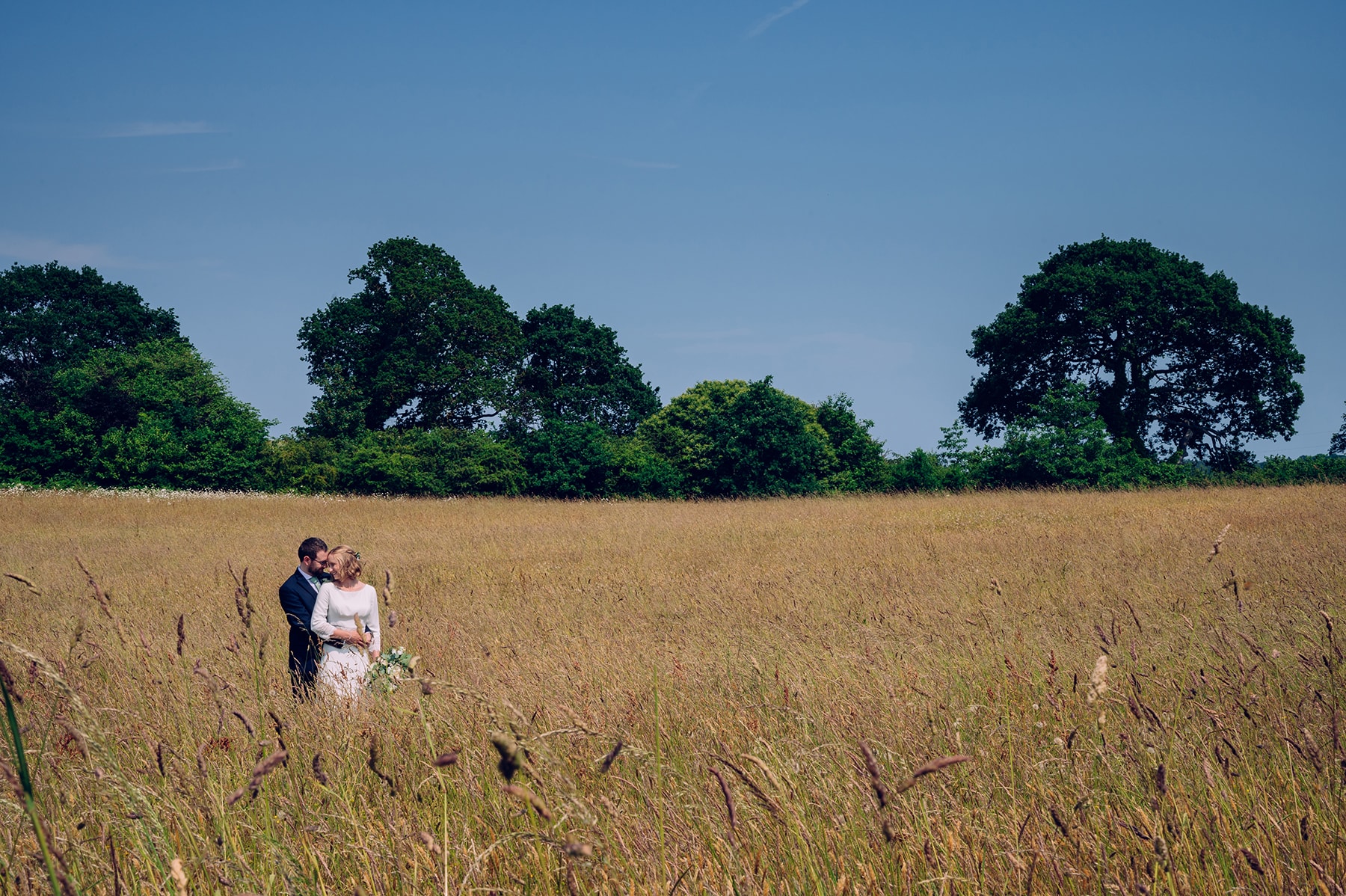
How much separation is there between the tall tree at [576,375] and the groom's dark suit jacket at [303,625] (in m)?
37.8

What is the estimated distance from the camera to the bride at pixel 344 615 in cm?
483

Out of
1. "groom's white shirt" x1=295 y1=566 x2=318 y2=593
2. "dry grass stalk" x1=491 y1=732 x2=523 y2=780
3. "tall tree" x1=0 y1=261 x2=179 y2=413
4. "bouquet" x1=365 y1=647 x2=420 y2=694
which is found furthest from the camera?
"tall tree" x1=0 y1=261 x2=179 y2=413

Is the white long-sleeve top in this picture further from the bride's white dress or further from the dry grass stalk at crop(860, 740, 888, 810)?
the dry grass stalk at crop(860, 740, 888, 810)

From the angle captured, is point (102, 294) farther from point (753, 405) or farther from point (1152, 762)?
point (1152, 762)

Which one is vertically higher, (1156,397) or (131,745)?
(1156,397)

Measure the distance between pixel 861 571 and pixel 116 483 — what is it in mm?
Result: 35770

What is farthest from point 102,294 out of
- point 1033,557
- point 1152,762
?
point 1152,762

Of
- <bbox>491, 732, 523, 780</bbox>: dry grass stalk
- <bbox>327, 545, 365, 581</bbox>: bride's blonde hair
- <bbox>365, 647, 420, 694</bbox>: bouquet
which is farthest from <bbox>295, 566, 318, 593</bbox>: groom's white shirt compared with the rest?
<bbox>491, 732, 523, 780</bbox>: dry grass stalk

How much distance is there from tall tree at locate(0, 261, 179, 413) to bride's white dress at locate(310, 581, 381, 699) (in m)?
47.8

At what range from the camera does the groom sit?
4.93 metres

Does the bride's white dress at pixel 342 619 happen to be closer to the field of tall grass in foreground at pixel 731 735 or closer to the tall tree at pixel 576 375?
the field of tall grass in foreground at pixel 731 735

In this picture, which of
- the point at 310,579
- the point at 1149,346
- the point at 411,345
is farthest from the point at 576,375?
the point at 310,579

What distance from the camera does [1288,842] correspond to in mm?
1913

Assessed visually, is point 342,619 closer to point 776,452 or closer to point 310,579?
point 310,579
